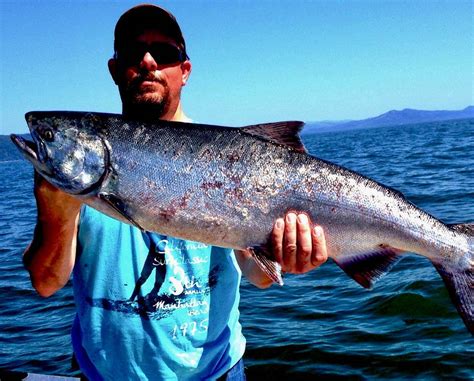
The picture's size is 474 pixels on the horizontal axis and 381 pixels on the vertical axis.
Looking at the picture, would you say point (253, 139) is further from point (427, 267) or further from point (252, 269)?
point (427, 267)

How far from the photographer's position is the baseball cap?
380cm

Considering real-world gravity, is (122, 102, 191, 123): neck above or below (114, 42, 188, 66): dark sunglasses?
below

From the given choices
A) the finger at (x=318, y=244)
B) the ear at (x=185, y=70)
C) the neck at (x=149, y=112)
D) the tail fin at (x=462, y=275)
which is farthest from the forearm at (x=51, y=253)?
the tail fin at (x=462, y=275)

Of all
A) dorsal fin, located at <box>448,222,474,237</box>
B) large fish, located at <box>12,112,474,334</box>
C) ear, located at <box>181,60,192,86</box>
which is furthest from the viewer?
ear, located at <box>181,60,192,86</box>

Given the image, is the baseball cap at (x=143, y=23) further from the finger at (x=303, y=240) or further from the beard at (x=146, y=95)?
the finger at (x=303, y=240)

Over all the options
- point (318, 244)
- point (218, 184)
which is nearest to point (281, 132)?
point (218, 184)

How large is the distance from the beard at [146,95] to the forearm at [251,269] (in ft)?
4.03

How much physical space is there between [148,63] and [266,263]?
1.64m

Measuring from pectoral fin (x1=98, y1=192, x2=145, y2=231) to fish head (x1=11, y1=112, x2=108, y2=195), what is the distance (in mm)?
92

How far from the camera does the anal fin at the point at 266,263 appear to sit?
3321 millimetres

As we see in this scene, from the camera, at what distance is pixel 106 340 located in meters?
3.24

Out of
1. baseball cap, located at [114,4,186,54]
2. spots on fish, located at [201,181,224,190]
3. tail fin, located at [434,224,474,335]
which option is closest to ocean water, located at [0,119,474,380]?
tail fin, located at [434,224,474,335]

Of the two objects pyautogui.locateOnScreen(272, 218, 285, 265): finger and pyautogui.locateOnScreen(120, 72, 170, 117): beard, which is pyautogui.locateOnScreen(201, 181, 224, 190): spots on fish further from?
pyautogui.locateOnScreen(120, 72, 170, 117): beard

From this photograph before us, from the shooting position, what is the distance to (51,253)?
3.13m
